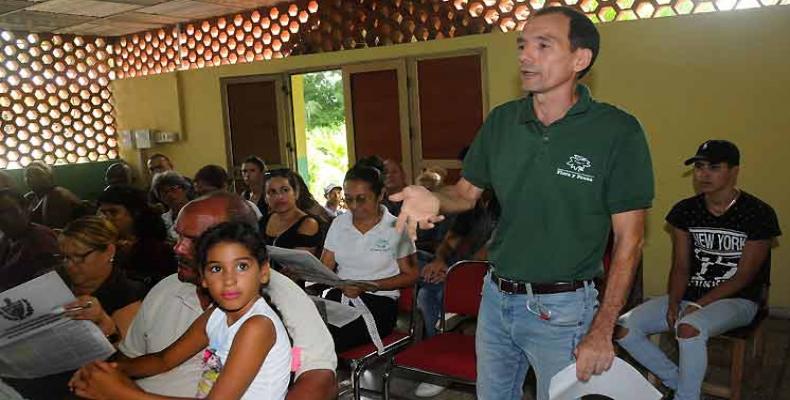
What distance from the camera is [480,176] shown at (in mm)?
1766

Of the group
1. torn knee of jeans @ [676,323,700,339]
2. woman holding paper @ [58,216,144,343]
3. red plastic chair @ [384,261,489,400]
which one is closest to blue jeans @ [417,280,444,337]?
red plastic chair @ [384,261,489,400]

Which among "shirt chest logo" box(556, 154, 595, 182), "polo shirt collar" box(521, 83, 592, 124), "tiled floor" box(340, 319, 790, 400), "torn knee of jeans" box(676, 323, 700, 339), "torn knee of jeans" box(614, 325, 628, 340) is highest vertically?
"polo shirt collar" box(521, 83, 592, 124)

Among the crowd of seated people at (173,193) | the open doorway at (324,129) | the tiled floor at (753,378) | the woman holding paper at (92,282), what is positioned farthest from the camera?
the open doorway at (324,129)

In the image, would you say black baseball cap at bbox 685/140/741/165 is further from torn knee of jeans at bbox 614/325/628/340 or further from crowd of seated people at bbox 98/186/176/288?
crowd of seated people at bbox 98/186/176/288

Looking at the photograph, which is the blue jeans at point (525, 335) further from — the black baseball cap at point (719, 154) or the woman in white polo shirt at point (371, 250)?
the black baseball cap at point (719, 154)

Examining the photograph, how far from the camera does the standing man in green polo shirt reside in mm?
1451

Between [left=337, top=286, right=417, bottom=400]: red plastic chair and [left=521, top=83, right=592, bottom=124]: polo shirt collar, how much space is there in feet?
4.76

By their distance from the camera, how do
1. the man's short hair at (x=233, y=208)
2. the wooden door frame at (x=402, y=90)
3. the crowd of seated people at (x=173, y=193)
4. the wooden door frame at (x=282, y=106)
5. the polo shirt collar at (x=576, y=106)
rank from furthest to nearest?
1. the wooden door frame at (x=282, y=106)
2. the wooden door frame at (x=402, y=90)
3. the crowd of seated people at (x=173, y=193)
4. the man's short hair at (x=233, y=208)
5. the polo shirt collar at (x=576, y=106)

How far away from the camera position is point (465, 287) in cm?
283

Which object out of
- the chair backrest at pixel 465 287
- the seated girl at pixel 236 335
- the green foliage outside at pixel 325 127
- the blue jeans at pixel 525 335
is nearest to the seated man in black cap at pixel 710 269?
the chair backrest at pixel 465 287

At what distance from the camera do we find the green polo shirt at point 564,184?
146 cm

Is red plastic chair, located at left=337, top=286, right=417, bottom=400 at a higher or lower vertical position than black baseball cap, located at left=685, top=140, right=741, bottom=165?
lower

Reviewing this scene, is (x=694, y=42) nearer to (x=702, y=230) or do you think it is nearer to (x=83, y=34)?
(x=702, y=230)

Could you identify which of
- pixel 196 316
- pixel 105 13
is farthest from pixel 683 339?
pixel 105 13
